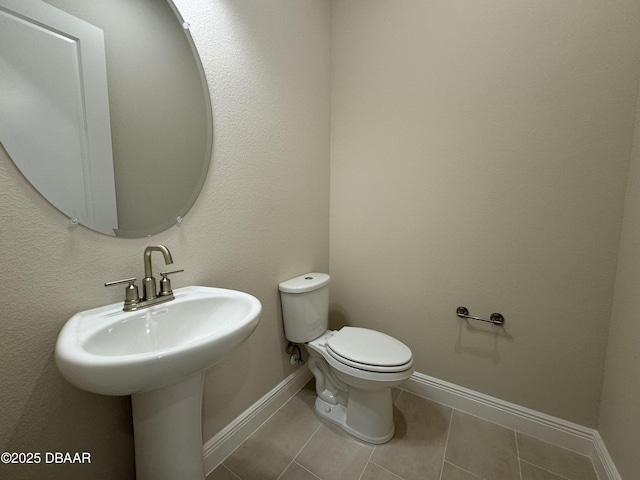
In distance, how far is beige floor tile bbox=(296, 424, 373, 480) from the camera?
3.45 feet

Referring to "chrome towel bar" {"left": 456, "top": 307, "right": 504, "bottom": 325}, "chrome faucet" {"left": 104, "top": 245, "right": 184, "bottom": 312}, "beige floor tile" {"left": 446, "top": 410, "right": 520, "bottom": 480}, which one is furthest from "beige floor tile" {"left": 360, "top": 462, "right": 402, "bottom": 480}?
"chrome faucet" {"left": 104, "top": 245, "right": 184, "bottom": 312}

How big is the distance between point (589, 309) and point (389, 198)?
3.33ft

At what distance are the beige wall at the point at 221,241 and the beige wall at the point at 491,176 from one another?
0.32 meters

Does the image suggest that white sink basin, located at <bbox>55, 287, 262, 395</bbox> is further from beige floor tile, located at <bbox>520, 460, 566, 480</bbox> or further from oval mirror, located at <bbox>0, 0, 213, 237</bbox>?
beige floor tile, located at <bbox>520, 460, 566, 480</bbox>

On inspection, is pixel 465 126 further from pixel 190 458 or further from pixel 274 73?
pixel 190 458

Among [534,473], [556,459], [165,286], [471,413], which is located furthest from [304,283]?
[556,459]

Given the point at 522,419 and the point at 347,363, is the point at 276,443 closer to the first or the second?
the point at 347,363

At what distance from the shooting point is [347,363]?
1137mm

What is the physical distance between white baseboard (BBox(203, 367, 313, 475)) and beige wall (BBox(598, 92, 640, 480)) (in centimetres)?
138

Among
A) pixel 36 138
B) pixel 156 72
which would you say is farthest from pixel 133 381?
pixel 156 72

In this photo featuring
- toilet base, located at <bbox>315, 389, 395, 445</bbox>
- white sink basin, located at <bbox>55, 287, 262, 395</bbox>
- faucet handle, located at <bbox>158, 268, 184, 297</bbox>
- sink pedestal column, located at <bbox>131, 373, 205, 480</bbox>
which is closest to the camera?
white sink basin, located at <bbox>55, 287, 262, 395</bbox>

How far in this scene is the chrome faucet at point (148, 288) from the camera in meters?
0.77

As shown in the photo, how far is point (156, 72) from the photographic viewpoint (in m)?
0.87

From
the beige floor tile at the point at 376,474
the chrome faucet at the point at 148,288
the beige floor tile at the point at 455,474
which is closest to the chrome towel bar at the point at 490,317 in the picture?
the beige floor tile at the point at 455,474
